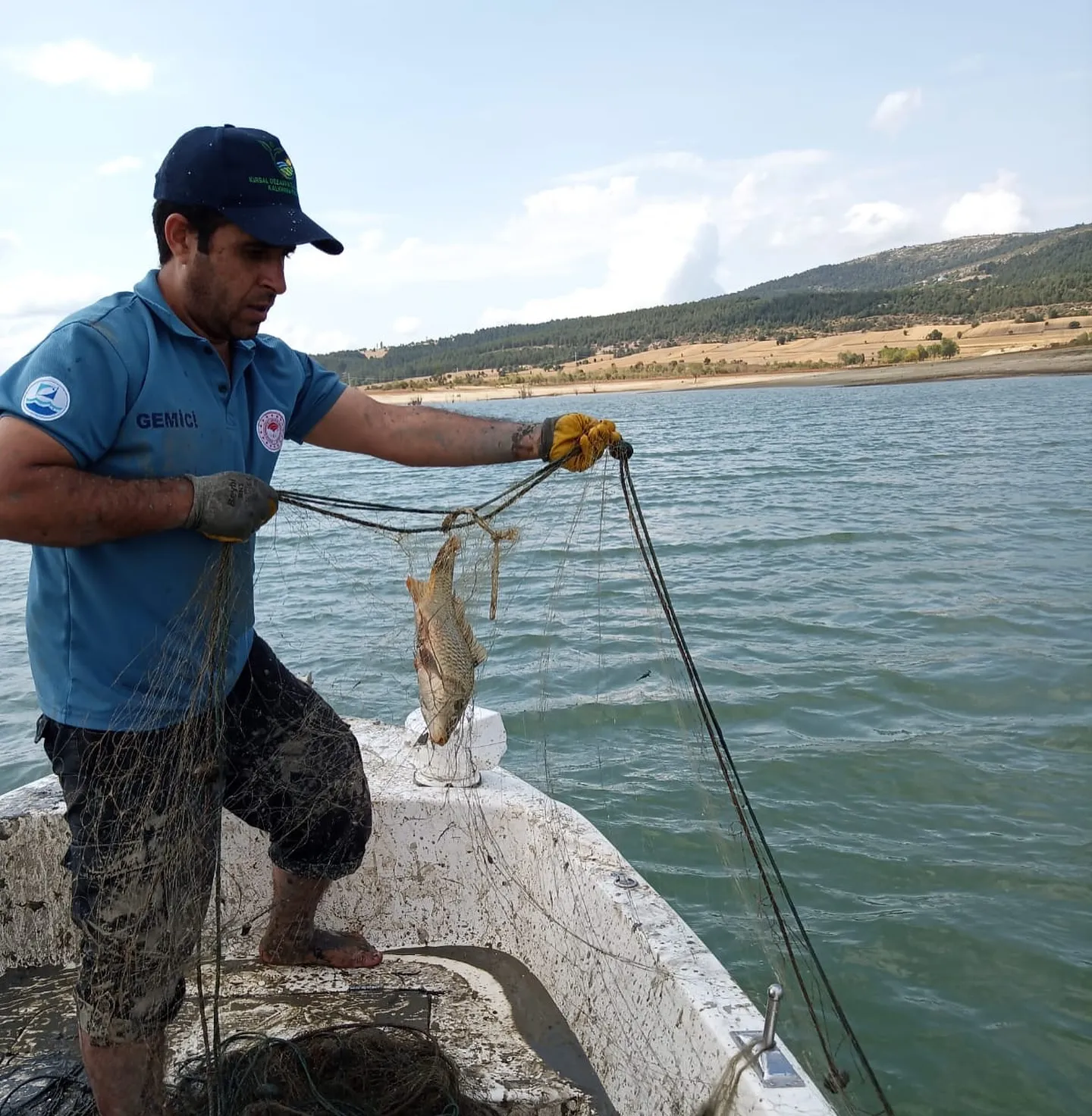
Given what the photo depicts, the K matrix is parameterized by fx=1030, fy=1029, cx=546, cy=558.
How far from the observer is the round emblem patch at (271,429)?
2.64m

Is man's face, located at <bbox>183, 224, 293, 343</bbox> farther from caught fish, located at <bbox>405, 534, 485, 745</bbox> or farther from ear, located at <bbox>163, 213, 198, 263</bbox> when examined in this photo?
caught fish, located at <bbox>405, 534, 485, 745</bbox>

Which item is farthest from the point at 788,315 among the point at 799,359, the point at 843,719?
the point at 843,719

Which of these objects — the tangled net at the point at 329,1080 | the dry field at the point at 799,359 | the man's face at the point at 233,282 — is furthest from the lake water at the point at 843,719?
the dry field at the point at 799,359

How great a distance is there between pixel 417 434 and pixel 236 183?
0.94 m

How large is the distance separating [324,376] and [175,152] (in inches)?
31.1

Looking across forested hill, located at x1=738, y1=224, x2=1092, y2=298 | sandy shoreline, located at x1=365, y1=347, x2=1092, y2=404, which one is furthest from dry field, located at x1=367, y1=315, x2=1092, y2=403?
forested hill, located at x1=738, y1=224, x2=1092, y2=298

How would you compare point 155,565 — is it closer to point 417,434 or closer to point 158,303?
point 158,303

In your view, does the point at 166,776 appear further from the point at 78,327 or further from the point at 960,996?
the point at 960,996

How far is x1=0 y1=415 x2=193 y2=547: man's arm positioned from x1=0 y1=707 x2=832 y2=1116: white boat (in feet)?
3.57

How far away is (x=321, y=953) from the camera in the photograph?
130 inches

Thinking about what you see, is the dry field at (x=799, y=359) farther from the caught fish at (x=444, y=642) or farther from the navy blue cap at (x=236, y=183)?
the navy blue cap at (x=236, y=183)

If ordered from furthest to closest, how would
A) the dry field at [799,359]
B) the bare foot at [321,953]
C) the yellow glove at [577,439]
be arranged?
1. the dry field at [799,359]
2. the bare foot at [321,953]
3. the yellow glove at [577,439]

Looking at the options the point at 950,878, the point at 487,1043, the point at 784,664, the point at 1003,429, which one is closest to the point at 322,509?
the point at 487,1043

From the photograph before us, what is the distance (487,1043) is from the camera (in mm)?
3037
